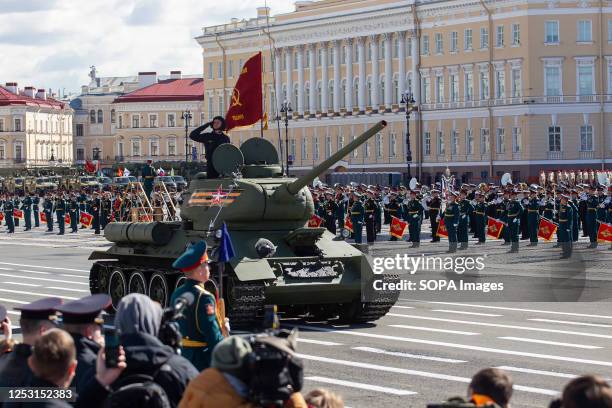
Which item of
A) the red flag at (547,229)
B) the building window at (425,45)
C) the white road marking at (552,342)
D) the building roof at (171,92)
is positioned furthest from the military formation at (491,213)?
the building roof at (171,92)

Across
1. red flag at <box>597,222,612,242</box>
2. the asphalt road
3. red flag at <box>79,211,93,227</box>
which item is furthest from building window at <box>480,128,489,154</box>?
the asphalt road

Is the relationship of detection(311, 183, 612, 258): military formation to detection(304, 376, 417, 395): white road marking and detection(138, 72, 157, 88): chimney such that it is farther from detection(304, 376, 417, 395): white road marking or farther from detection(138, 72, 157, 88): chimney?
detection(138, 72, 157, 88): chimney

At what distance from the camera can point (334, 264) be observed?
2088cm

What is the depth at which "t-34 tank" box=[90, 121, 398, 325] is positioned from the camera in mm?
20266

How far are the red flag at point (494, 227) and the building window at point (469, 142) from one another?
50.4 metres

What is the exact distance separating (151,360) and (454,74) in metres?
85.0

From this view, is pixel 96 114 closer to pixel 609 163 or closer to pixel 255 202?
pixel 609 163

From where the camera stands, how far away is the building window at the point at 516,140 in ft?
284

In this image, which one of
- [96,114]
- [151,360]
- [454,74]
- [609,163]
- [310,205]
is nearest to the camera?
[151,360]

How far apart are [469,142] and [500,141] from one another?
2839mm

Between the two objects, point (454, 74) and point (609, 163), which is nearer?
point (609, 163)

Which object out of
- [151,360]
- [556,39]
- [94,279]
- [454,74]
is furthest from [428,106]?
[151,360]

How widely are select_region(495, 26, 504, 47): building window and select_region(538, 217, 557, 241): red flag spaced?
50.0m

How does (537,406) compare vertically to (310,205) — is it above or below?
below
